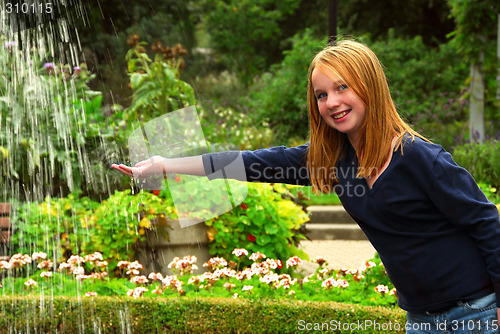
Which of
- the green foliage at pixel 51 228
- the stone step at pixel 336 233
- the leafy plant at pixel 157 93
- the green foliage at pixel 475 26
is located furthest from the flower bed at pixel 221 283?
the green foliage at pixel 475 26

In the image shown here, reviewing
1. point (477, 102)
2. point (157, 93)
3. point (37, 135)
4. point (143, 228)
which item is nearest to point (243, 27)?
point (477, 102)

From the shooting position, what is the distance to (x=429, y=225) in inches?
65.1

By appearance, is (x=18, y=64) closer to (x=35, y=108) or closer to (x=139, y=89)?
(x=35, y=108)

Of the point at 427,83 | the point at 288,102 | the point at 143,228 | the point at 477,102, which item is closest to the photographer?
the point at 143,228

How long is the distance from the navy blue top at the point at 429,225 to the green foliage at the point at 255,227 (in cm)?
256

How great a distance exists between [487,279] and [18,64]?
5.74m

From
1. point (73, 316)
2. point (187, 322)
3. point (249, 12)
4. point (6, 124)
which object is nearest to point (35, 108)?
point (6, 124)

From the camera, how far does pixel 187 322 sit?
10.5 feet

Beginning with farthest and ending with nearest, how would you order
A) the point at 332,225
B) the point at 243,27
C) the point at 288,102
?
the point at 243,27, the point at 288,102, the point at 332,225

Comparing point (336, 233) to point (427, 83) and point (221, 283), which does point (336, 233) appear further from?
point (427, 83)

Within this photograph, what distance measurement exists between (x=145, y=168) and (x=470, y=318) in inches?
41.8

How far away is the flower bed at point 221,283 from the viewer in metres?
3.48

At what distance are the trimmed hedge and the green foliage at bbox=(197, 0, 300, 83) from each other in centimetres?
1775

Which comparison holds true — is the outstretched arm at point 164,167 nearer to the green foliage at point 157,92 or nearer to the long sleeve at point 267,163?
the long sleeve at point 267,163
